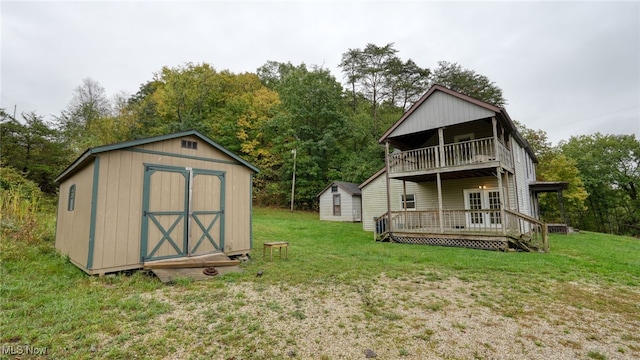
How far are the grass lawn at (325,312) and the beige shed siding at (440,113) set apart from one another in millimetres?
6031

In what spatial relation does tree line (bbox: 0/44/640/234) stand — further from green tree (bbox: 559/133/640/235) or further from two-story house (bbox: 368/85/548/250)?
two-story house (bbox: 368/85/548/250)

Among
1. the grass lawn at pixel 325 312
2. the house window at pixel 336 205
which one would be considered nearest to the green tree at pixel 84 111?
the house window at pixel 336 205

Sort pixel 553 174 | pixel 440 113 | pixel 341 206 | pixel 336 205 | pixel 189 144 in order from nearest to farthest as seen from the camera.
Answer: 1. pixel 189 144
2. pixel 440 113
3. pixel 341 206
4. pixel 336 205
5. pixel 553 174

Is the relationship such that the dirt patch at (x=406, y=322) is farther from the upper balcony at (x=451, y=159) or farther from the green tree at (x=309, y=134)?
the green tree at (x=309, y=134)

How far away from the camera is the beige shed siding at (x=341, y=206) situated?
19828 millimetres

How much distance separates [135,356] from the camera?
2.65 meters

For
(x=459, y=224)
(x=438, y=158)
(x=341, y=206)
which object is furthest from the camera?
(x=341, y=206)

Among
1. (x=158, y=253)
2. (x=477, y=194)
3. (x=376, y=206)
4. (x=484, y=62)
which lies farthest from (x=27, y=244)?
(x=484, y=62)

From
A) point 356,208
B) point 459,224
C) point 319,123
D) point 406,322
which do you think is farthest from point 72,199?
point 319,123

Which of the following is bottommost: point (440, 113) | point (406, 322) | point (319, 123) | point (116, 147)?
point (406, 322)

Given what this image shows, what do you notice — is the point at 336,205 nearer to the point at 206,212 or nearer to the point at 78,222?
the point at 206,212

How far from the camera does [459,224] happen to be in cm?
1104

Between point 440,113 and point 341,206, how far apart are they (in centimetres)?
1092

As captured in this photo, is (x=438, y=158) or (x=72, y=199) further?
(x=438, y=158)
